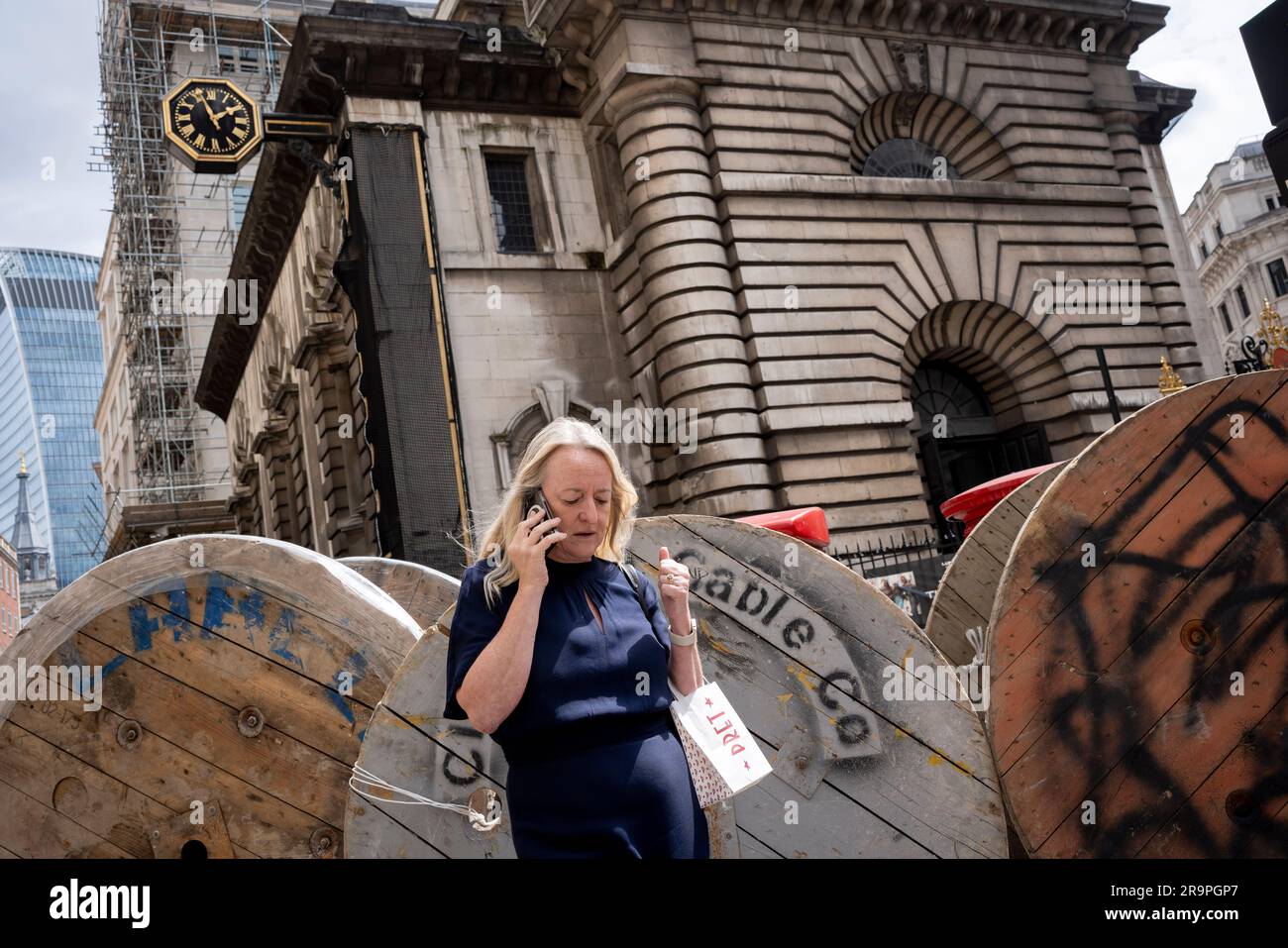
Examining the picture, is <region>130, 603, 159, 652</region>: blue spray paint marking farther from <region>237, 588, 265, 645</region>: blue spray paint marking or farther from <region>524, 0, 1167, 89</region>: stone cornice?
<region>524, 0, 1167, 89</region>: stone cornice

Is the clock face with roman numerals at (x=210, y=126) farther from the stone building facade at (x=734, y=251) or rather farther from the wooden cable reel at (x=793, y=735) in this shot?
the wooden cable reel at (x=793, y=735)

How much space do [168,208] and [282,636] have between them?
145 ft

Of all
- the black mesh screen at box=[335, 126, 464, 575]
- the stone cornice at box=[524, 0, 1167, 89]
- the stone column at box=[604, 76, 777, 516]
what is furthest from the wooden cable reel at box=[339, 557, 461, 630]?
the stone cornice at box=[524, 0, 1167, 89]

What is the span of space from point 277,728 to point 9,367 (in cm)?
12307

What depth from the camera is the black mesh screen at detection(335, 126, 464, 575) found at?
1817 cm

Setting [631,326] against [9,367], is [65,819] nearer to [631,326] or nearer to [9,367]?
[631,326]

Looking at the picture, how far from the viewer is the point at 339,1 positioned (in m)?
19.8

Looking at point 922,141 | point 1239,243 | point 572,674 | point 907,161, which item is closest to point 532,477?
point 572,674

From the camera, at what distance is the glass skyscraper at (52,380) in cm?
10925

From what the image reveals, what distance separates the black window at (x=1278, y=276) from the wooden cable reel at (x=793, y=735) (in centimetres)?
7575

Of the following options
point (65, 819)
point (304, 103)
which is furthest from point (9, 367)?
point (65, 819)

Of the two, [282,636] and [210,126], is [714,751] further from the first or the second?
[210,126]

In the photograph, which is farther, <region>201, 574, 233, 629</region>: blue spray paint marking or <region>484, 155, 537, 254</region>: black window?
<region>484, 155, 537, 254</region>: black window

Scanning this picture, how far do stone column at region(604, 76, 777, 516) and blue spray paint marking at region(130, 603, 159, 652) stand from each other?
12.9 m
